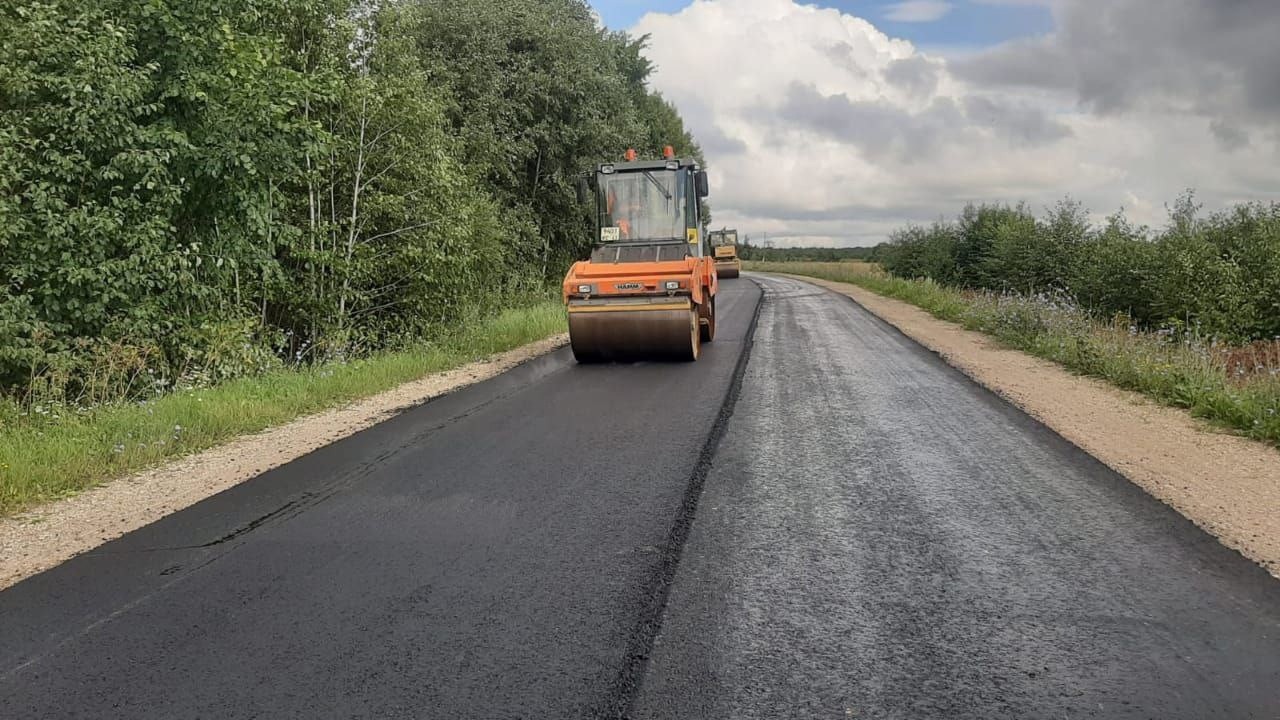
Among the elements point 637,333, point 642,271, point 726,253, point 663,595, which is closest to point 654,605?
point 663,595

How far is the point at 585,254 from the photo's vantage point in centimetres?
2750

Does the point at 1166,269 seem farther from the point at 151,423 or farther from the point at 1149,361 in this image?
the point at 151,423

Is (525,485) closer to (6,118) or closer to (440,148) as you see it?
(6,118)

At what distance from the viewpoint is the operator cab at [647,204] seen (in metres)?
13.6

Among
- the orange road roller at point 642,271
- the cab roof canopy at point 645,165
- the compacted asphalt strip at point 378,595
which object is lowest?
the compacted asphalt strip at point 378,595

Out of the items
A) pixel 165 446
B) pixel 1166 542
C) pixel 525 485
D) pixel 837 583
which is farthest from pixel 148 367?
pixel 1166 542

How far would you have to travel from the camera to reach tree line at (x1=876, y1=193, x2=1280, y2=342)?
679 inches

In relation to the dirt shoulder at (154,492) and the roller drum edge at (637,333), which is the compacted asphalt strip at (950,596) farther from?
the roller drum edge at (637,333)

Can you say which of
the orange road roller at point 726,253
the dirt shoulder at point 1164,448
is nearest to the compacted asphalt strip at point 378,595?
the dirt shoulder at point 1164,448

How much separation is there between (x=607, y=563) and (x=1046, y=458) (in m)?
4.02

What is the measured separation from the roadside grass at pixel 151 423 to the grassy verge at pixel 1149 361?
9.43 metres

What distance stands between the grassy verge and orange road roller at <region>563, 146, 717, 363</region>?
5.62 m

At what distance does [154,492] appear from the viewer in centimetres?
604

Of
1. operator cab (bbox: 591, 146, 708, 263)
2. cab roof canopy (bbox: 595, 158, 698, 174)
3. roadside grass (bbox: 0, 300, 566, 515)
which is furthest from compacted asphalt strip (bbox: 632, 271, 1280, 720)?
cab roof canopy (bbox: 595, 158, 698, 174)
